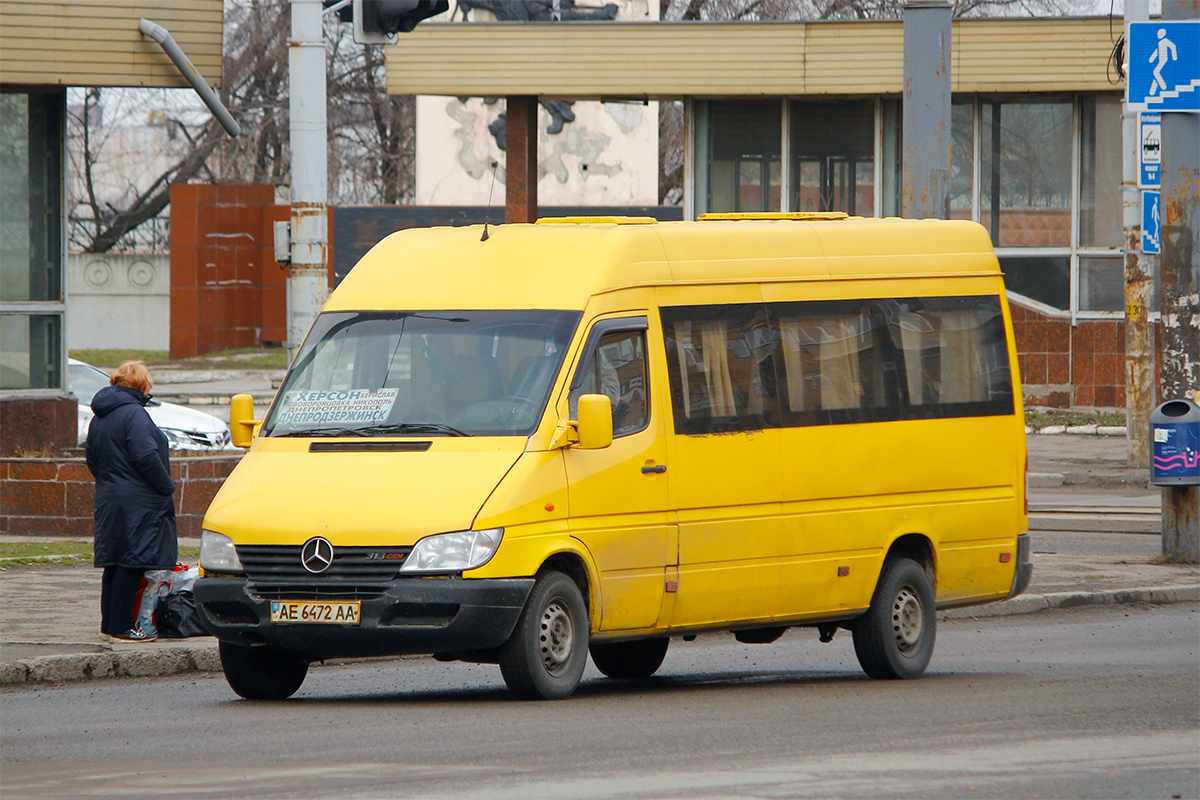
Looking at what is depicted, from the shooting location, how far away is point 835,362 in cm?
1071

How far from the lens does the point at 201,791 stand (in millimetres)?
6789

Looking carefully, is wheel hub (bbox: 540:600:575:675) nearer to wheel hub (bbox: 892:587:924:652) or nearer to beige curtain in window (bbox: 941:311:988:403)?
wheel hub (bbox: 892:587:924:652)

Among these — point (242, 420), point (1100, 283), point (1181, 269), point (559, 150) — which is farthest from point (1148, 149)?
point (559, 150)

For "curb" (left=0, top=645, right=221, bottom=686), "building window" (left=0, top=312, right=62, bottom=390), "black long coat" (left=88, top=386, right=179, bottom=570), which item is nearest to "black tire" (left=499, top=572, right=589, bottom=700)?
"curb" (left=0, top=645, right=221, bottom=686)

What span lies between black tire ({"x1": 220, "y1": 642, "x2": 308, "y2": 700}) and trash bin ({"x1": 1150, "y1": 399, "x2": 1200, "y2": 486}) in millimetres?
8569

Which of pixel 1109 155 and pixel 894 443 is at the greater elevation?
pixel 1109 155

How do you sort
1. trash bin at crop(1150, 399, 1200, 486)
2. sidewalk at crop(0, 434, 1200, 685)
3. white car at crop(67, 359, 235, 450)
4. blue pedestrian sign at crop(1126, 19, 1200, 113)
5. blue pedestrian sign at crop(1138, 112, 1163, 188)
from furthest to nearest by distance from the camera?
blue pedestrian sign at crop(1138, 112, 1163, 188), white car at crop(67, 359, 235, 450), blue pedestrian sign at crop(1126, 19, 1200, 113), trash bin at crop(1150, 399, 1200, 486), sidewalk at crop(0, 434, 1200, 685)

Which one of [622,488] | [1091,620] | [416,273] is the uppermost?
[416,273]

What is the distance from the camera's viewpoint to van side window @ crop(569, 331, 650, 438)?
9555 millimetres

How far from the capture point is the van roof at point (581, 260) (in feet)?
32.0

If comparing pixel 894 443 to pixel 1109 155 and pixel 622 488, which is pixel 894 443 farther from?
pixel 1109 155

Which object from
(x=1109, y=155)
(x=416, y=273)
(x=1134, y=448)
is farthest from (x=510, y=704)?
(x=1109, y=155)

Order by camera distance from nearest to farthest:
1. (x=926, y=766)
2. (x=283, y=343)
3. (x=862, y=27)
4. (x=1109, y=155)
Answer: (x=926, y=766) → (x=862, y=27) → (x=1109, y=155) → (x=283, y=343)

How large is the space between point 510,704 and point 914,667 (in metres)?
2.78
